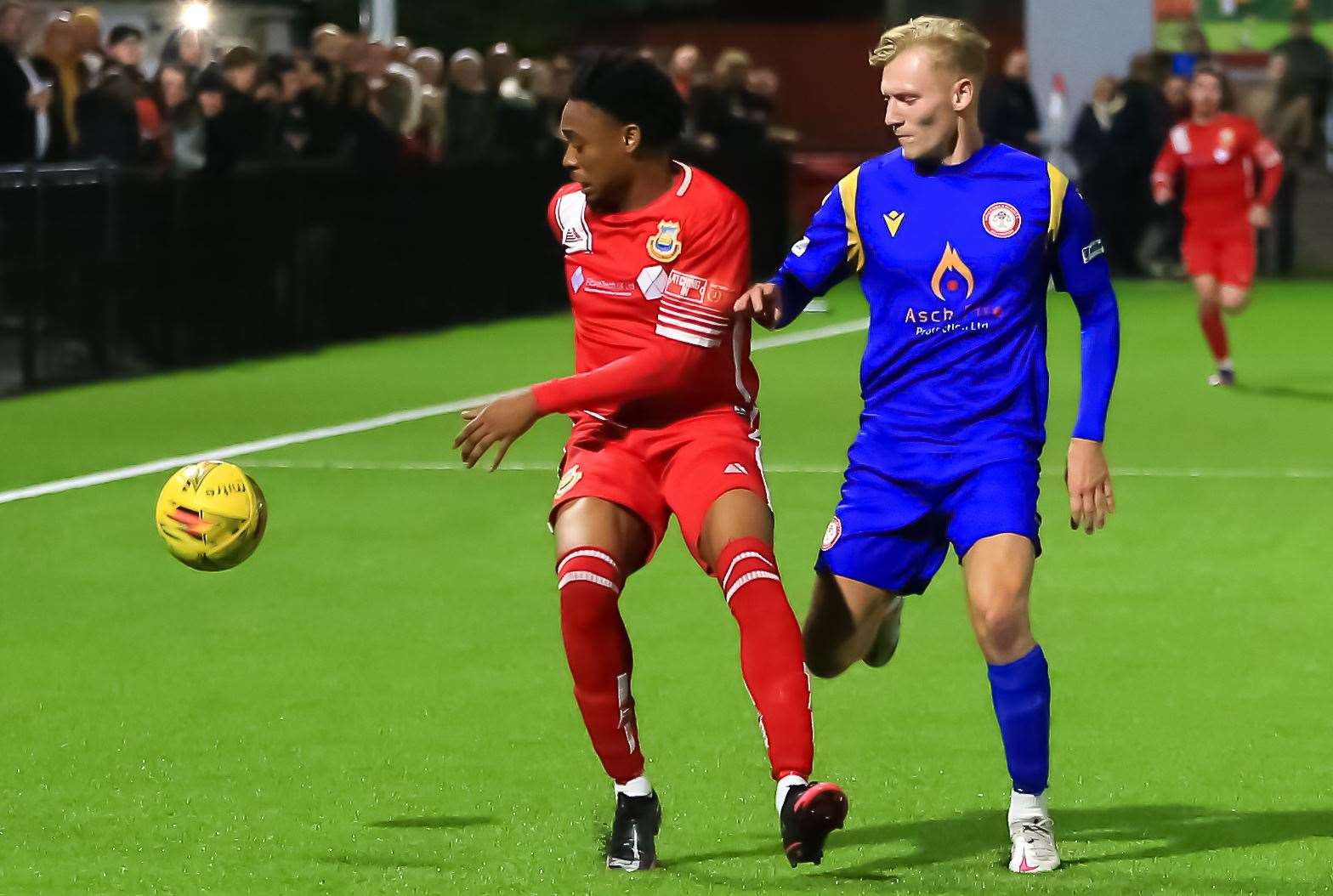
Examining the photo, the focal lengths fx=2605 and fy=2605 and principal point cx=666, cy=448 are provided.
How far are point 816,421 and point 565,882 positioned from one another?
9953mm

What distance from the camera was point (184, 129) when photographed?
18594 mm

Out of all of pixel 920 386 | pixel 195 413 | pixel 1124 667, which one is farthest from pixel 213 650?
pixel 195 413

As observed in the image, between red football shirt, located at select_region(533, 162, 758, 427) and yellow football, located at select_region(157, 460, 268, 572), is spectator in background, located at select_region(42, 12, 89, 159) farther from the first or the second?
red football shirt, located at select_region(533, 162, 758, 427)

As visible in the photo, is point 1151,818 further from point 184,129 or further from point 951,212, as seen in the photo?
point 184,129

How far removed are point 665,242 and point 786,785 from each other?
53.1 inches

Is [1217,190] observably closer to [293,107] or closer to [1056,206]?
[293,107]

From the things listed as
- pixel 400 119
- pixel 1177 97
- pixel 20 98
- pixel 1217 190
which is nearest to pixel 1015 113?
pixel 1177 97

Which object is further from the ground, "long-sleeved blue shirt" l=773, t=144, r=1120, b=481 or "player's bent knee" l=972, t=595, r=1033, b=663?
"long-sleeved blue shirt" l=773, t=144, r=1120, b=481

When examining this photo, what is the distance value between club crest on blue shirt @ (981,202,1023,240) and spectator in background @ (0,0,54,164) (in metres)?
Answer: 11.9

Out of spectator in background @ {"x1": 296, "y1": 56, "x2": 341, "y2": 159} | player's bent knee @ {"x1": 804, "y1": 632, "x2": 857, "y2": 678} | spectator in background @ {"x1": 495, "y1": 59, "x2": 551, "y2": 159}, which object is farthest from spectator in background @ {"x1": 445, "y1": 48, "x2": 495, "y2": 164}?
player's bent knee @ {"x1": 804, "y1": 632, "x2": 857, "y2": 678}

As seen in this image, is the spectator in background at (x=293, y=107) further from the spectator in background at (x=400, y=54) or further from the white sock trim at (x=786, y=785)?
the white sock trim at (x=786, y=785)

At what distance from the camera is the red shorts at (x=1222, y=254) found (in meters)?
17.2

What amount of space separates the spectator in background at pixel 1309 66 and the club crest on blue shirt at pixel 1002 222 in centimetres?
2662

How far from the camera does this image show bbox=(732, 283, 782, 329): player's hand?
5996 mm
